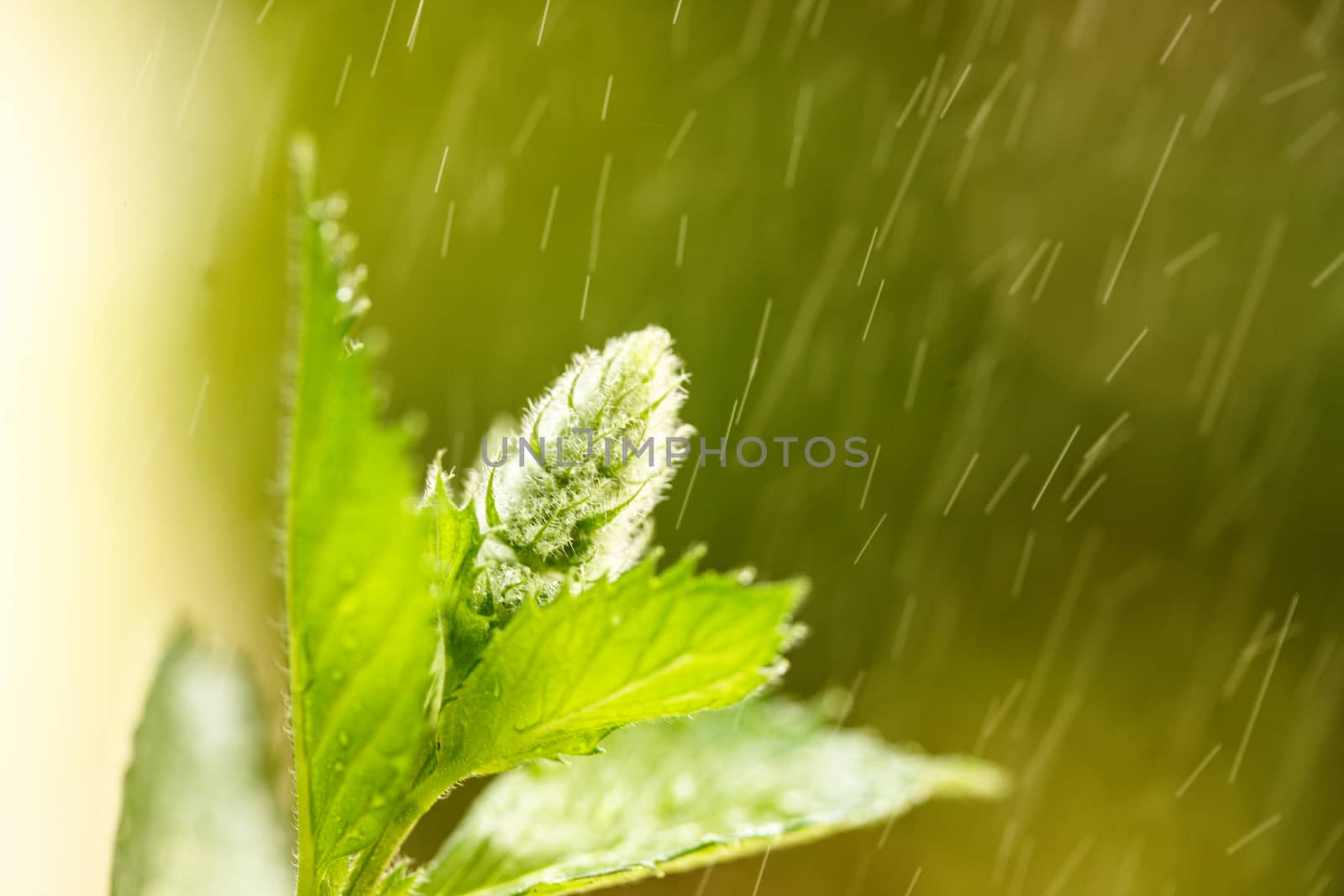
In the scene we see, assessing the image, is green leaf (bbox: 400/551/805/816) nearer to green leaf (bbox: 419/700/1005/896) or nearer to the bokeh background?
green leaf (bbox: 419/700/1005/896)

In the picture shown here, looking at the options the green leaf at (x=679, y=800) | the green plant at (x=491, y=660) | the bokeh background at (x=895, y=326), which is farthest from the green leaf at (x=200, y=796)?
the bokeh background at (x=895, y=326)

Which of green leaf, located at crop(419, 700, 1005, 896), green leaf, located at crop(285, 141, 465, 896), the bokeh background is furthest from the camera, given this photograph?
the bokeh background

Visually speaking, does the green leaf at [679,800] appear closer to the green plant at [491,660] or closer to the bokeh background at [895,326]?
the green plant at [491,660]

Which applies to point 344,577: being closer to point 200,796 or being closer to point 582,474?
point 582,474

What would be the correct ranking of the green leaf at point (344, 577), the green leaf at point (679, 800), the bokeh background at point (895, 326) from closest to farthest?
1. the green leaf at point (344, 577)
2. the green leaf at point (679, 800)
3. the bokeh background at point (895, 326)

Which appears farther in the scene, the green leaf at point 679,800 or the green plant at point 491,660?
the green leaf at point 679,800

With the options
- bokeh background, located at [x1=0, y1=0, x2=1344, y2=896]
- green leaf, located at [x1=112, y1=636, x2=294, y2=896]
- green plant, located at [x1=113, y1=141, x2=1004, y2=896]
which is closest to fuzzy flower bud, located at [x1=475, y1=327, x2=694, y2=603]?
green plant, located at [x1=113, y1=141, x2=1004, y2=896]

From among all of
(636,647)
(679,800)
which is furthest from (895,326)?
(636,647)
